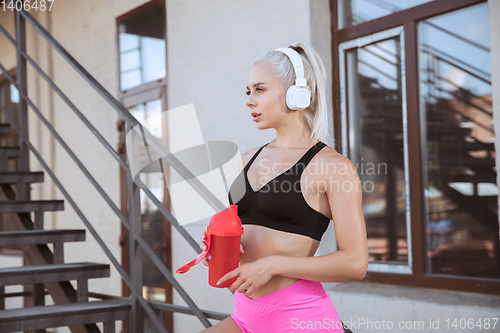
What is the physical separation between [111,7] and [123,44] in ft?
1.44

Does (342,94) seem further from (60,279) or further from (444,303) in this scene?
(60,279)

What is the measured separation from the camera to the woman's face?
3.96ft

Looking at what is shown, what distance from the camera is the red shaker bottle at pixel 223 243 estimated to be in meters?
1.10

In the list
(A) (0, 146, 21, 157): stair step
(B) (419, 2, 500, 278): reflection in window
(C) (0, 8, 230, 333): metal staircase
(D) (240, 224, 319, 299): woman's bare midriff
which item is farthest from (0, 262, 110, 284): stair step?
(B) (419, 2, 500, 278): reflection in window

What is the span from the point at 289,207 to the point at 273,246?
10cm

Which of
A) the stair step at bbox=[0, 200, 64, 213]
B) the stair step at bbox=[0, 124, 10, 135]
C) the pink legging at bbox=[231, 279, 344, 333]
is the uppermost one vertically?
the stair step at bbox=[0, 124, 10, 135]

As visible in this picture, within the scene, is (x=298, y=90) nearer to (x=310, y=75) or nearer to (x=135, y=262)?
(x=310, y=75)

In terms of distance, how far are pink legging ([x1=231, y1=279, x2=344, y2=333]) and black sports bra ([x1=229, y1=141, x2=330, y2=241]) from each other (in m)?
0.13

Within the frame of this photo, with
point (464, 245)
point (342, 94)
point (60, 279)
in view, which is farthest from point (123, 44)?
point (464, 245)

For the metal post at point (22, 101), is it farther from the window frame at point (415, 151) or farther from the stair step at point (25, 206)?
the window frame at point (415, 151)

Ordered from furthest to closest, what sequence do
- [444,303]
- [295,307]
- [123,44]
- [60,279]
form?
[123,44]
[444,303]
[60,279]
[295,307]

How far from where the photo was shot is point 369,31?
3.12 meters

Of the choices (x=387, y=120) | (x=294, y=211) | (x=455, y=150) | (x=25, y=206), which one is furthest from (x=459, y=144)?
(x=25, y=206)

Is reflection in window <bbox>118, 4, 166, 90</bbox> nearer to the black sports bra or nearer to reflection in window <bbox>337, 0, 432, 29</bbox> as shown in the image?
reflection in window <bbox>337, 0, 432, 29</bbox>
